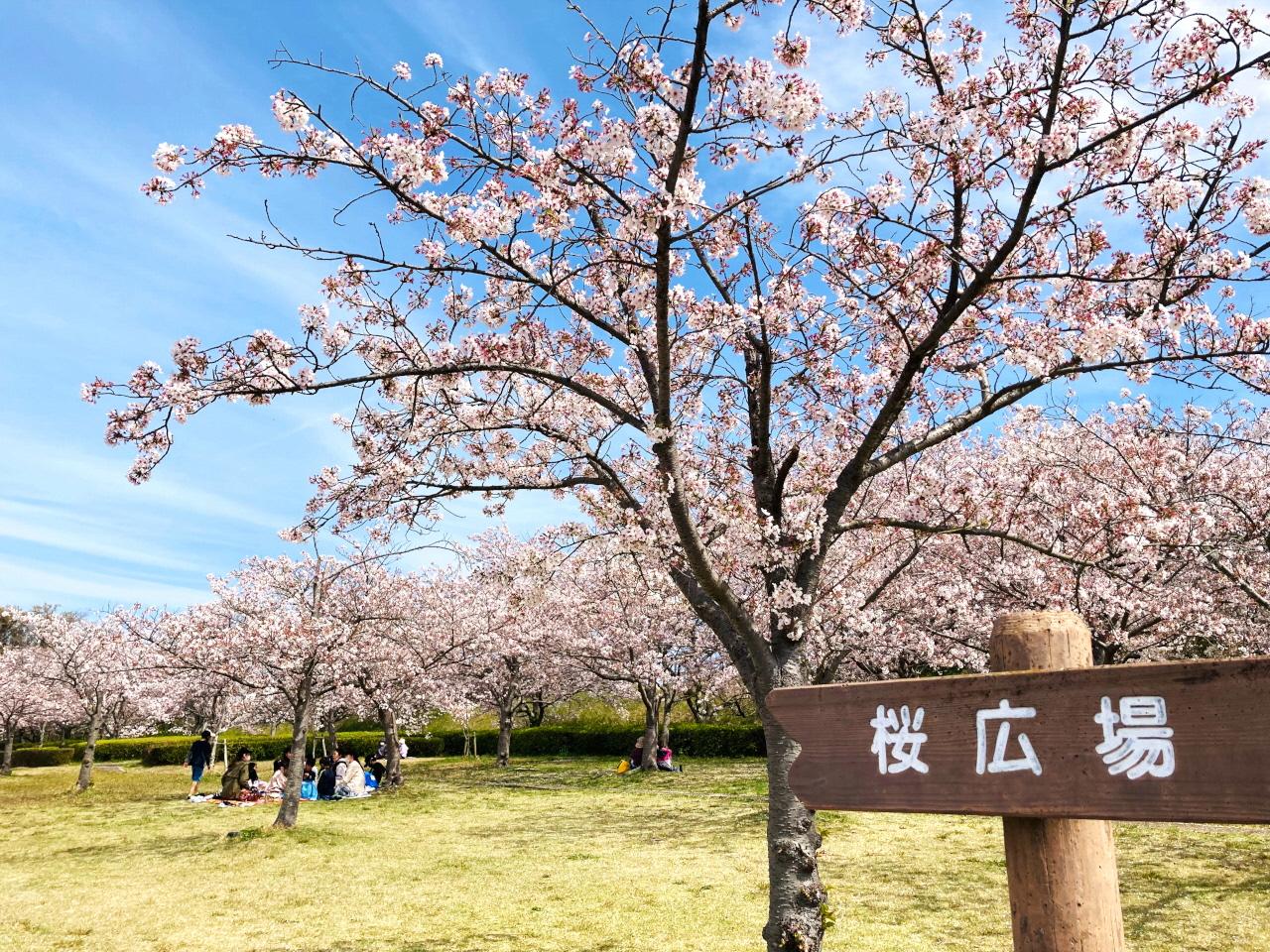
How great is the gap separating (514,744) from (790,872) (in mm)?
28392

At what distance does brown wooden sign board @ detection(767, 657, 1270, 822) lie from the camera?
83.3 inches

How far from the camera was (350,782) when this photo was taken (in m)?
18.2

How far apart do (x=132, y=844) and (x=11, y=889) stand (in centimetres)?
317

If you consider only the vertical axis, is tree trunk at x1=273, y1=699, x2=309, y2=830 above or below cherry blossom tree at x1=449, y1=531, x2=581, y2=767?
below

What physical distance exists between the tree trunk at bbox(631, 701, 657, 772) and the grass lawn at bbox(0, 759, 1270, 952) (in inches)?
255

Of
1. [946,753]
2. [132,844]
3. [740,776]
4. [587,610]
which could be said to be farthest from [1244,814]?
[587,610]

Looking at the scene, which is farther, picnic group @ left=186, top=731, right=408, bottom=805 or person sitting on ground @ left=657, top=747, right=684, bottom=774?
person sitting on ground @ left=657, top=747, right=684, bottom=774

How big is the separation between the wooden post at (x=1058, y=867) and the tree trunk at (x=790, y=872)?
95.5 inches

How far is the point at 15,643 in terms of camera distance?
46.0 m

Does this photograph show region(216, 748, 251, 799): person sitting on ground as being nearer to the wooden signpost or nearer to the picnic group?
the picnic group

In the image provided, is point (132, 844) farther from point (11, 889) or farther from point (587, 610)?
point (587, 610)

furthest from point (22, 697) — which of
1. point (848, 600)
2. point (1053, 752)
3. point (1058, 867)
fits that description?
point (1053, 752)

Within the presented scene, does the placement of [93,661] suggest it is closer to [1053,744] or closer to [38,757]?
[38,757]

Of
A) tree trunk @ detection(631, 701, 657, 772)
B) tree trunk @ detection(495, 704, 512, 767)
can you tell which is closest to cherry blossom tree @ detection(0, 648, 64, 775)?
tree trunk @ detection(495, 704, 512, 767)
